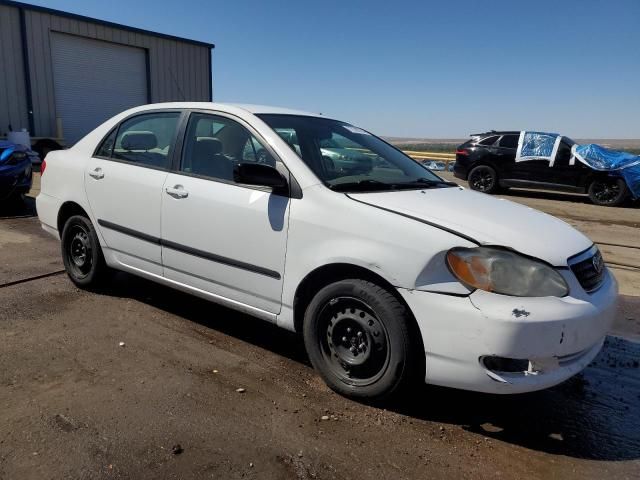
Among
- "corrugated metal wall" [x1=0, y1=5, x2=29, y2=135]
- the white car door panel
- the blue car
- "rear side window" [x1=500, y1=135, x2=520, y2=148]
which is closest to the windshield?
the white car door panel

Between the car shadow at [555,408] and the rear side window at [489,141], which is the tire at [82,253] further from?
the rear side window at [489,141]

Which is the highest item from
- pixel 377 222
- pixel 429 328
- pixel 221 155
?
pixel 221 155

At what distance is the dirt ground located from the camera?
2.40m

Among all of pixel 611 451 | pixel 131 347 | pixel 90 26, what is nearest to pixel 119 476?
pixel 131 347

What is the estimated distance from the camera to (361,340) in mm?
2904

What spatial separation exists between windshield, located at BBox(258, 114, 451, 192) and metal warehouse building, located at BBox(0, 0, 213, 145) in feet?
56.7

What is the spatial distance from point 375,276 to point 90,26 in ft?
67.3

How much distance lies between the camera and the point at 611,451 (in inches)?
104

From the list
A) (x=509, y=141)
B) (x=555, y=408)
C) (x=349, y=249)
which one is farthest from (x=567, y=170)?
(x=349, y=249)

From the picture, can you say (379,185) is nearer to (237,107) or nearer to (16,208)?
(237,107)

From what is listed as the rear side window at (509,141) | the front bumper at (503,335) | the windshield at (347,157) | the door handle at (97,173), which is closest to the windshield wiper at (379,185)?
the windshield at (347,157)

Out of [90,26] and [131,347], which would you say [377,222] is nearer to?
[131,347]

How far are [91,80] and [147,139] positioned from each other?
18443 millimetres

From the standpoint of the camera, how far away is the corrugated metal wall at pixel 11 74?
1709cm
